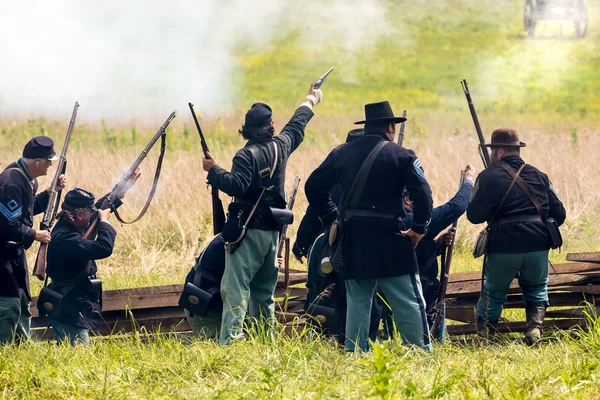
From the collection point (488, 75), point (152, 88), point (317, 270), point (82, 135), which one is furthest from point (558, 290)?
point (488, 75)

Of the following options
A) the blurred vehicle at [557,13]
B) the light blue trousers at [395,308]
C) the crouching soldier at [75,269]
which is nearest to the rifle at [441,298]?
the light blue trousers at [395,308]

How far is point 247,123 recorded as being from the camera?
771cm

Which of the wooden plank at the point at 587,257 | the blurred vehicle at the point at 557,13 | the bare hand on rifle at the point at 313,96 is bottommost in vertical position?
the wooden plank at the point at 587,257

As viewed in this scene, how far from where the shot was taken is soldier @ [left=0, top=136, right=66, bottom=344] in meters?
7.64

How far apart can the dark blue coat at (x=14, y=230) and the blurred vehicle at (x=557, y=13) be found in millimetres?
35165

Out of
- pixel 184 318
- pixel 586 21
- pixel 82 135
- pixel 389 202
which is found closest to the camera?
pixel 389 202

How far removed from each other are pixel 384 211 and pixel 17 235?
9.26 ft

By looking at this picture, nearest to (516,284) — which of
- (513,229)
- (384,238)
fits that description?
(513,229)

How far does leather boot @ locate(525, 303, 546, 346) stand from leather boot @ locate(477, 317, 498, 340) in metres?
0.28

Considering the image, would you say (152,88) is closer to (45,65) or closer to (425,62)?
(45,65)

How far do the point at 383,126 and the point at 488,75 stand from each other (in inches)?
1544

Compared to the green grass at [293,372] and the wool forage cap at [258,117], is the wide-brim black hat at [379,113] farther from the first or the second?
the green grass at [293,372]

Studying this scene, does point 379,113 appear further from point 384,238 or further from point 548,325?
point 548,325

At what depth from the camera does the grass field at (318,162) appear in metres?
5.78
